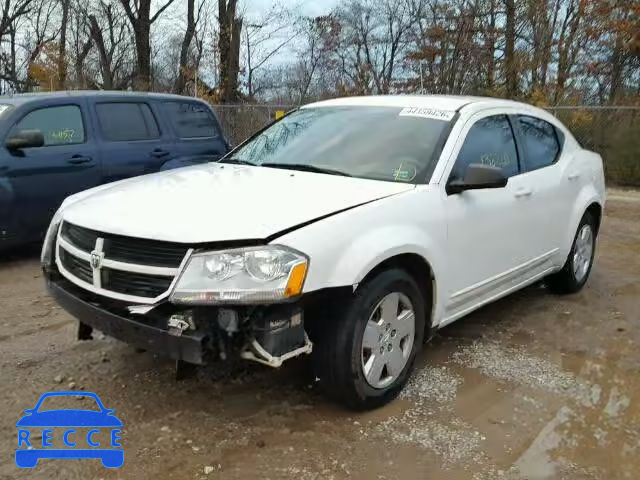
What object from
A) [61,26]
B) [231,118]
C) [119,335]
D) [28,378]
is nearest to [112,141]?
[28,378]

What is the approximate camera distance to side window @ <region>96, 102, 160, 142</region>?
683 centimetres

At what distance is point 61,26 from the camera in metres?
32.6

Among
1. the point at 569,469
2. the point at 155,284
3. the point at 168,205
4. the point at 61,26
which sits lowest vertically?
the point at 569,469

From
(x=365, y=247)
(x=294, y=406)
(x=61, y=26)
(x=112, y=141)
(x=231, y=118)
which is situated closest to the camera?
(x=365, y=247)

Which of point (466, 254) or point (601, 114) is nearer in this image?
point (466, 254)

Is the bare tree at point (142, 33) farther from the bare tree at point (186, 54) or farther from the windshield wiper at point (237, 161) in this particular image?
the windshield wiper at point (237, 161)

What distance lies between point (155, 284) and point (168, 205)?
46 cm

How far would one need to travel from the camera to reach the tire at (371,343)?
3098mm

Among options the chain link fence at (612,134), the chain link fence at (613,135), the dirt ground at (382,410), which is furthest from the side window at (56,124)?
the chain link fence at (613,135)

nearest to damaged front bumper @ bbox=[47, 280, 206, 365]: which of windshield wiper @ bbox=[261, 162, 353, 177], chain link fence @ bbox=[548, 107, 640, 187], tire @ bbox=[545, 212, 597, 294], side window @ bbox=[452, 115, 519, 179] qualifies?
windshield wiper @ bbox=[261, 162, 353, 177]

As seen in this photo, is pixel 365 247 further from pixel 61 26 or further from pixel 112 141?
pixel 61 26

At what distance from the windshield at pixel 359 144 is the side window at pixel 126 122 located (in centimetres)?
272

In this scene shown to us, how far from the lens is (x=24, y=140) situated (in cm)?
597

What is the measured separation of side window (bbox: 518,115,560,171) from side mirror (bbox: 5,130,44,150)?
14.3ft
